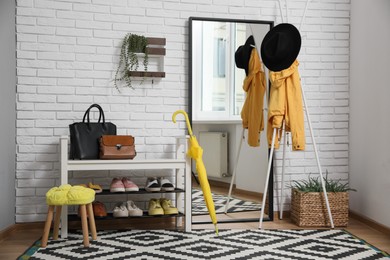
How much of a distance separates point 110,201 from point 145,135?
1.86 ft

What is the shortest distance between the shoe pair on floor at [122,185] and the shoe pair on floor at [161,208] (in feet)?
0.58

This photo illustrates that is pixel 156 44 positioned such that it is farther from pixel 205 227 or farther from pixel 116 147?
pixel 205 227

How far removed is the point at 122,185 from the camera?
3342 mm

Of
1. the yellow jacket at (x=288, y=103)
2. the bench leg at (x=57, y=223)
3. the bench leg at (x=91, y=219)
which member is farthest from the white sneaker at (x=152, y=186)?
the yellow jacket at (x=288, y=103)

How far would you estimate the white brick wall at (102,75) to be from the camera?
3.52 meters

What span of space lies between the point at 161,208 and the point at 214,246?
1.93ft

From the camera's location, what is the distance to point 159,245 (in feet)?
9.84

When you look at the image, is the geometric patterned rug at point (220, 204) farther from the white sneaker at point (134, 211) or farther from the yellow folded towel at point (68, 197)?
the yellow folded towel at point (68, 197)

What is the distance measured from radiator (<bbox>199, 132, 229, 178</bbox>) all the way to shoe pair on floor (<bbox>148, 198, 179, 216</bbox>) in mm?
422

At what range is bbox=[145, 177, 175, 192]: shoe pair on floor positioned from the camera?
134 inches

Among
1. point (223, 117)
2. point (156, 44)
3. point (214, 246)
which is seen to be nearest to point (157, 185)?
point (214, 246)

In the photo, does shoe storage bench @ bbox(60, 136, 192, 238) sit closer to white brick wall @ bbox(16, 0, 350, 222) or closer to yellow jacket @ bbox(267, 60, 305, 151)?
white brick wall @ bbox(16, 0, 350, 222)

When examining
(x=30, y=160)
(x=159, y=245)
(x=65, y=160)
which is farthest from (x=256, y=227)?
(x=30, y=160)

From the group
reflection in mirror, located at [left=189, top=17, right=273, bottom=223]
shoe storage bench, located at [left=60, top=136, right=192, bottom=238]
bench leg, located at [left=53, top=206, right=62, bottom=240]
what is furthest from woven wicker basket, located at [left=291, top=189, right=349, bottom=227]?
bench leg, located at [left=53, top=206, right=62, bottom=240]
